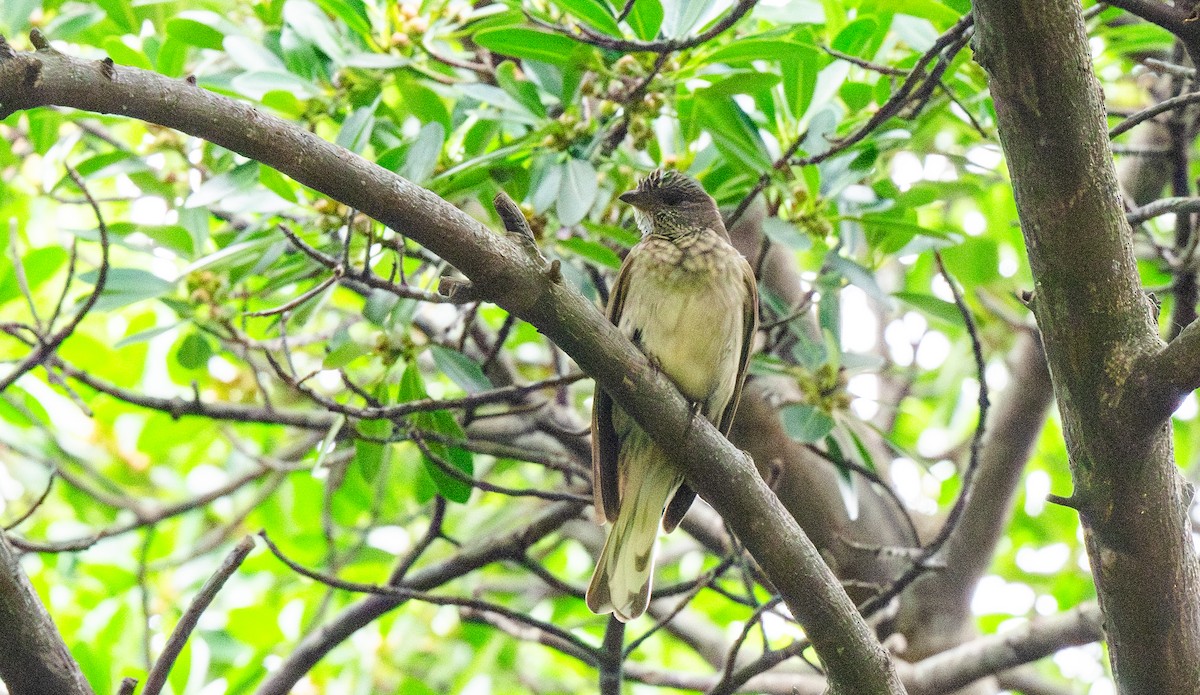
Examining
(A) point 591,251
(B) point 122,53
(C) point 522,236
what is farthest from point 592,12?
(B) point 122,53

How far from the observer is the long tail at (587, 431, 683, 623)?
131 inches

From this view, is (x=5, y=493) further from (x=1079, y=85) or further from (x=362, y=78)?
(x=1079, y=85)

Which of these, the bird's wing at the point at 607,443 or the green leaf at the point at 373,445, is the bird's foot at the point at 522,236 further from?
the green leaf at the point at 373,445

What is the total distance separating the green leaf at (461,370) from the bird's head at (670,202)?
2.36 feet

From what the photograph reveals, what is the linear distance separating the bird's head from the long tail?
2.19 ft

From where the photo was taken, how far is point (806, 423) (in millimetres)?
3477

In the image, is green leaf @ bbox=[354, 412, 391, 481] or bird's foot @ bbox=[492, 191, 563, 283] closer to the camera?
bird's foot @ bbox=[492, 191, 563, 283]

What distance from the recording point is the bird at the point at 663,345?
341cm

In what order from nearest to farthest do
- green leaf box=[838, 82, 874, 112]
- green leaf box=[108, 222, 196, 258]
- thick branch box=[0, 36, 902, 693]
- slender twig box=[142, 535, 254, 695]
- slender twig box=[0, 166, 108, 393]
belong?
thick branch box=[0, 36, 902, 693] < slender twig box=[142, 535, 254, 695] < slender twig box=[0, 166, 108, 393] < green leaf box=[838, 82, 874, 112] < green leaf box=[108, 222, 196, 258]

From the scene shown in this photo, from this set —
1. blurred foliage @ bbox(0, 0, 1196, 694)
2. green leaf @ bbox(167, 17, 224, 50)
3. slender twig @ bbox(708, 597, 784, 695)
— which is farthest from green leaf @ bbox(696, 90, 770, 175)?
green leaf @ bbox(167, 17, 224, 50)

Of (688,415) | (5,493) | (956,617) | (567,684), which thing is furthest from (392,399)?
(5,493)

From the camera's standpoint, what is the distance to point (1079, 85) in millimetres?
2055

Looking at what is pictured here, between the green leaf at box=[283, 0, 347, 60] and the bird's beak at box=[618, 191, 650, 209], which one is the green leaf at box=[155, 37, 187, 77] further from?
the bird's beak at box=[618, 191, 650, 209]

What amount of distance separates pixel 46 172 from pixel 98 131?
0.49m
